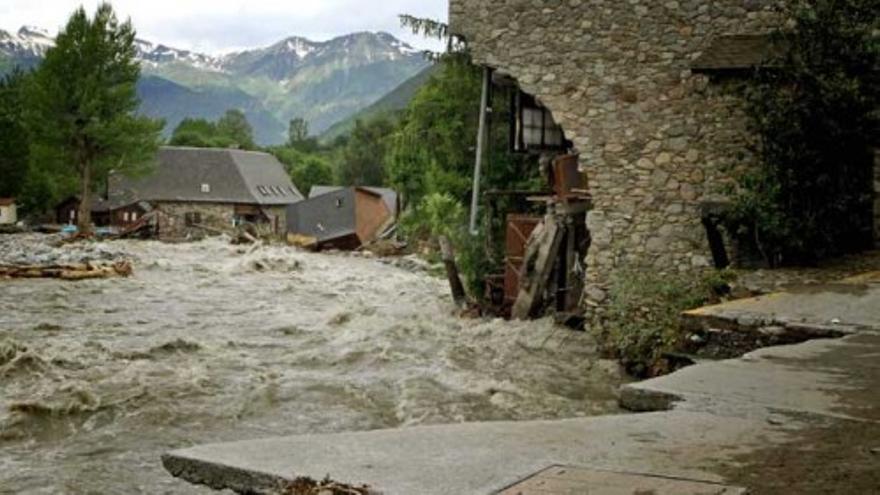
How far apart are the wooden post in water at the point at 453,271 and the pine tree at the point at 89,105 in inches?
1659

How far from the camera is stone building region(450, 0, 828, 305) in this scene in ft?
41.7

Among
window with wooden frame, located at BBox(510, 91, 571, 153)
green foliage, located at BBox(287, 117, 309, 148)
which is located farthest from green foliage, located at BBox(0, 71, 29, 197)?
green foliage, located at BBox(287, 117, 309, 148)

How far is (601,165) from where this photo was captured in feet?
44.0

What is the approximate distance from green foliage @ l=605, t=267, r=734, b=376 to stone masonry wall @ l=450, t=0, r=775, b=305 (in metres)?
0.25

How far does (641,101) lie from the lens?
1310 cm

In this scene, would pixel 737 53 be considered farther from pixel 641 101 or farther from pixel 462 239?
pixel 462 239

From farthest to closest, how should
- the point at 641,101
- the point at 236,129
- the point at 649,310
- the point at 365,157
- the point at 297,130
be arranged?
the point at 297,130 < the point at 236,129 < the point at 365,157 < the point at 641,101 < the point at 649,310

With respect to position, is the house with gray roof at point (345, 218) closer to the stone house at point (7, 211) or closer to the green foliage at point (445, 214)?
the stone house at point (7, 211)

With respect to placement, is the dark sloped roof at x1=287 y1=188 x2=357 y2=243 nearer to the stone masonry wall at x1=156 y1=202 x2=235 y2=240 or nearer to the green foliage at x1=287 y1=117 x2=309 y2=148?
the stone masonry wall at x1=156 y1=202 x2=235 y2=240

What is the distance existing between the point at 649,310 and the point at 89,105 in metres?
50.8

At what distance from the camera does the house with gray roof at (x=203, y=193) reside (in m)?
69.8

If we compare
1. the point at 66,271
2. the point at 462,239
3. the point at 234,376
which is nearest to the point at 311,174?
the point at 66,271

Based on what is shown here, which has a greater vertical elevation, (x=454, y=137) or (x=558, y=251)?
(x=454, y=137)

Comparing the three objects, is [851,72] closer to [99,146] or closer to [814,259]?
[814,259]
